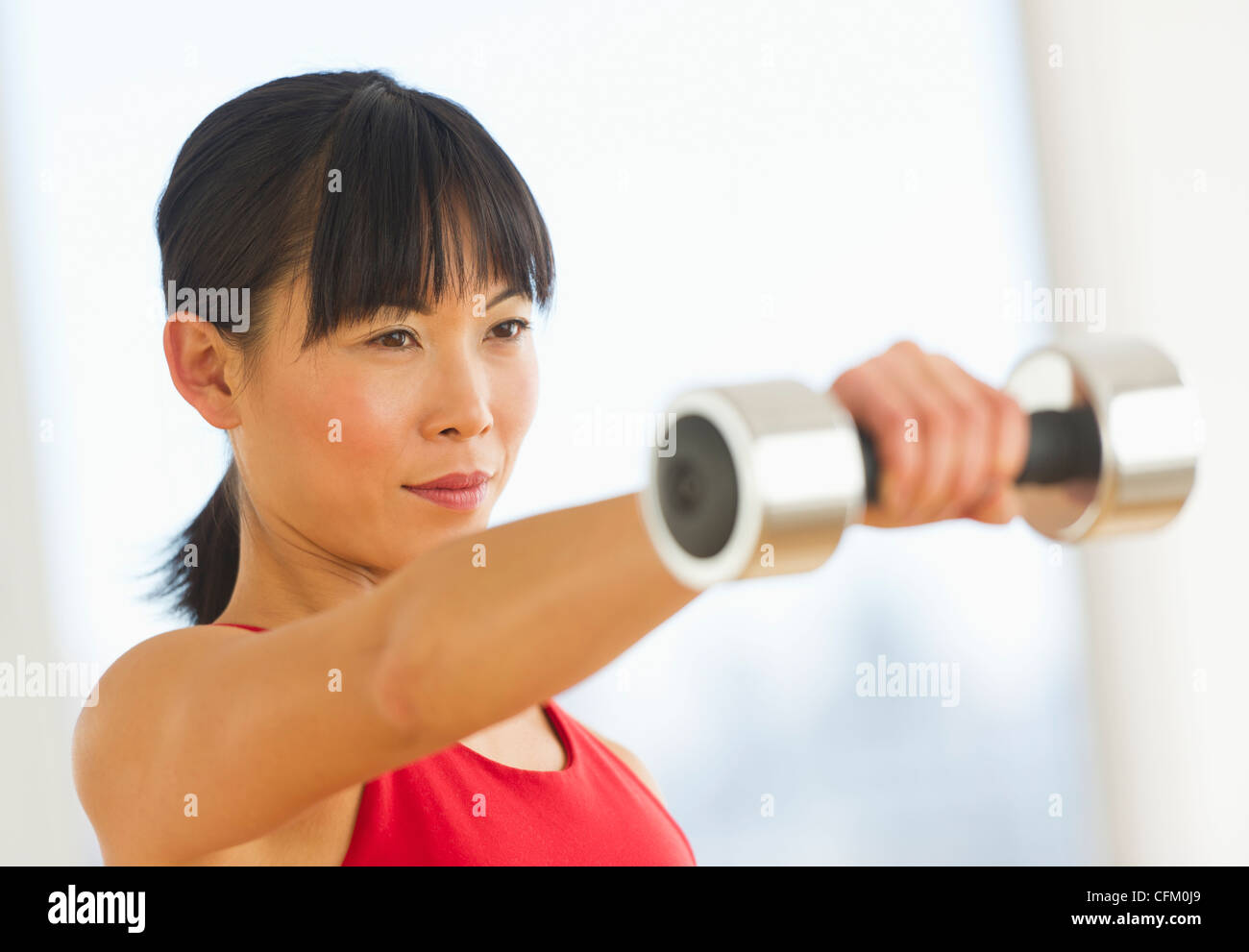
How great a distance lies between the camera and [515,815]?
0.80 m

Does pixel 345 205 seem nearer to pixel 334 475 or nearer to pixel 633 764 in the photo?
pixel 334 475

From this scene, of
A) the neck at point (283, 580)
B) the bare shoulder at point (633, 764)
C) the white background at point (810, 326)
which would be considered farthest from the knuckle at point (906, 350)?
the white background at point (810, 326)

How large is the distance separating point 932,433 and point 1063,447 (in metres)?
0.06

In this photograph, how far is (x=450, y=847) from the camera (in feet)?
2.43

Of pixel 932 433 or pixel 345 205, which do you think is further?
pixel 345 205

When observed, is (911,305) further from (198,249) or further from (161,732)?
(161,732)

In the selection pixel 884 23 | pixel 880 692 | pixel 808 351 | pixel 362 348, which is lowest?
pixel 880 692

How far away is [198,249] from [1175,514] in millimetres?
621

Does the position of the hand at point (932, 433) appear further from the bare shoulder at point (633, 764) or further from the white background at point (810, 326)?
the white background at point (810, 326)

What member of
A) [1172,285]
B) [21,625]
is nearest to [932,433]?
[21,625]

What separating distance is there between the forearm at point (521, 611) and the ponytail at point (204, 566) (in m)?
0.55

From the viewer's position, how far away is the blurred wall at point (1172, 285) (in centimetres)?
228
